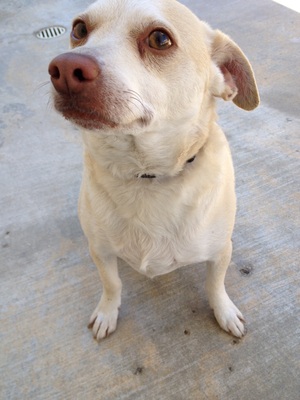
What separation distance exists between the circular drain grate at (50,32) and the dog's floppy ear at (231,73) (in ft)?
9.81

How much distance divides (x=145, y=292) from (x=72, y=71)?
1249mm

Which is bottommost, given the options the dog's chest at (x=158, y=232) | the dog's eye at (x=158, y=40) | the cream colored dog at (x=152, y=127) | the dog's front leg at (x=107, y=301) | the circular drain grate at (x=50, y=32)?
the circular drain grate at (x=50, y=32)

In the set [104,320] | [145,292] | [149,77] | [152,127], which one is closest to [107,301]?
[104,320]

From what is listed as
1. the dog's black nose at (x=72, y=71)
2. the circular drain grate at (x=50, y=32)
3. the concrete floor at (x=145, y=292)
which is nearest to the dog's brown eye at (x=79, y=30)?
the concrete floor at (x=145, y=292)

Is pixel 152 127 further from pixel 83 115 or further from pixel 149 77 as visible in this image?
pixel 83 115

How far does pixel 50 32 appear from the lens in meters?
3.98

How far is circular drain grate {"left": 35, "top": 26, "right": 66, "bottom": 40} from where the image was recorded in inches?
154

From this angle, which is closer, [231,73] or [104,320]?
[231,73]

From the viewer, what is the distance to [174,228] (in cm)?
143

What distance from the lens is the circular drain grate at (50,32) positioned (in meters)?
3.92

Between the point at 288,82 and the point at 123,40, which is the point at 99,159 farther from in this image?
the point at 288,82

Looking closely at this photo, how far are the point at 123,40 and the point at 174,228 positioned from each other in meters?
0.67

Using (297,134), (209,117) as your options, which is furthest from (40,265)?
(297,134)

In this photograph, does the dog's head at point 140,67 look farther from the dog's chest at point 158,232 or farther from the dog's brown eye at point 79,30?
the dog's chest at point 158,232
